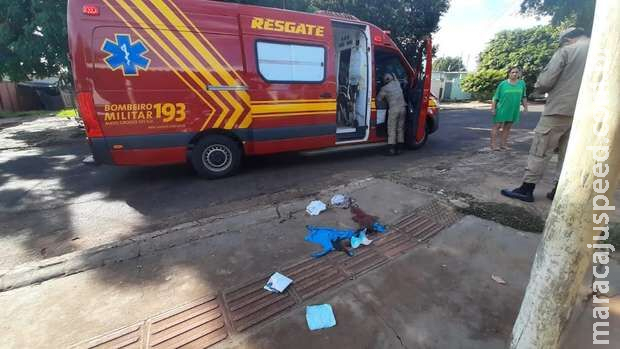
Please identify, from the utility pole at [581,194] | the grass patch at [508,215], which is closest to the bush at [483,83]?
the grass patch at [508,215]

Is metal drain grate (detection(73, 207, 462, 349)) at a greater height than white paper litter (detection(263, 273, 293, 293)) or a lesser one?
lesser

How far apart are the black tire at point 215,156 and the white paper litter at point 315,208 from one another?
1.94 m

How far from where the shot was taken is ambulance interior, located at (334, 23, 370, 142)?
5.75 metres

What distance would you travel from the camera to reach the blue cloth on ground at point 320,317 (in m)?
1.90

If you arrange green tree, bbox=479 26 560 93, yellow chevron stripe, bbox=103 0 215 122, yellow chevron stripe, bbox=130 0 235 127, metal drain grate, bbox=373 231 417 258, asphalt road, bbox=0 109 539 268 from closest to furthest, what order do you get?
metal drain grate, bbox=373 231 417 258 → asphalt road, bbox=0 109 539 268 → yellow chevron stripe, bbox=103 0 215 122 → yellow chevron stripe, bbox=130 0 235 127 → green tree, bbox=479 26 560 93

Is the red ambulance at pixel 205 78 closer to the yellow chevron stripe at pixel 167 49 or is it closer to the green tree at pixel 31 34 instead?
the yellow chevron stripe at pixel 167 49

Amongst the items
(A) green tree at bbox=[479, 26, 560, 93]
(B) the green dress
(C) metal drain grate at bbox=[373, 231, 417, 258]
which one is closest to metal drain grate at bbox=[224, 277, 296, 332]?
(C) metal drain grate at bbox=[373, 231, 417, 258]

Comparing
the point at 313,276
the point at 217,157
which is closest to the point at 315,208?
the point at 313,276

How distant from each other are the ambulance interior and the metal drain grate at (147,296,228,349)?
4349mm

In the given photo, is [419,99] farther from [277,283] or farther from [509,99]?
[277,283]

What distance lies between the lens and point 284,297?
85.5 inches

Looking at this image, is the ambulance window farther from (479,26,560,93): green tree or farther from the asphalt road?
(479,26,560,93): green tree

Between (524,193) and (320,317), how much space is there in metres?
3.05

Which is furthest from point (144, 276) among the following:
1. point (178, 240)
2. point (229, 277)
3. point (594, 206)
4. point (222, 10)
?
point (222, 10)
